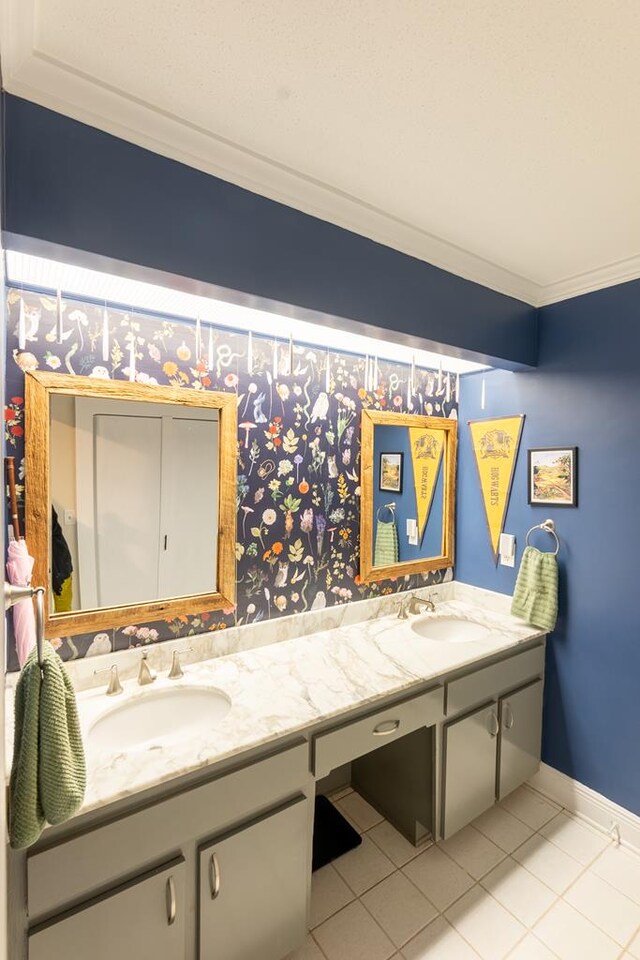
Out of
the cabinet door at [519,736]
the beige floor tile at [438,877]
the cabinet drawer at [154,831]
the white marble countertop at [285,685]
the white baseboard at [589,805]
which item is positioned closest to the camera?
the cabinet drawer at [154,831]

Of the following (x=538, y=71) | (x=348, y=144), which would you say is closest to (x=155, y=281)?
(x=348, y=144)

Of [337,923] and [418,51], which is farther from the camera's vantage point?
[337,923]

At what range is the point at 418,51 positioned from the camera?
912 mm

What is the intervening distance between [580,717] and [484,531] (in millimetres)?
948

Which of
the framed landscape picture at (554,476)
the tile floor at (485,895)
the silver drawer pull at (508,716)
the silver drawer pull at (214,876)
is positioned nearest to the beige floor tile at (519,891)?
the tile floor at (485,895)

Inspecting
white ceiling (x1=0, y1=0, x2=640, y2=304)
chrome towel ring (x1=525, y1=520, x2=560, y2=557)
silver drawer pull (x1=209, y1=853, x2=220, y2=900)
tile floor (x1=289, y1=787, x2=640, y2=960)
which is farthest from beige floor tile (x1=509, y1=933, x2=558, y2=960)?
white ceiling (x1=0, y1=0, x2=640, y2=304)

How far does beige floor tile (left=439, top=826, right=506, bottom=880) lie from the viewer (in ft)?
5.82

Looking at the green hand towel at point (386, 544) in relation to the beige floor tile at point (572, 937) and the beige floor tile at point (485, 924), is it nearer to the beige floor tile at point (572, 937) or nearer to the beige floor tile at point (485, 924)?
the beige floor tile at point (485, 924)

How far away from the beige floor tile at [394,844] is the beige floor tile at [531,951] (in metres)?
0.45

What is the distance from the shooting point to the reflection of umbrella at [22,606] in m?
1.21

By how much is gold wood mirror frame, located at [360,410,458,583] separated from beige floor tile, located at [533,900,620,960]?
4.43 ft

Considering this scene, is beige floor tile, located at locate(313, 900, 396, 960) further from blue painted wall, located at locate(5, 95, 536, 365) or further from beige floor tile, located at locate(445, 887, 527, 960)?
blue painted wall, located at locate(5, 95, 536, 365)

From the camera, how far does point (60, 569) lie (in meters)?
1.46

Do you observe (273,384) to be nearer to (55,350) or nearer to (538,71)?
(55,350)
